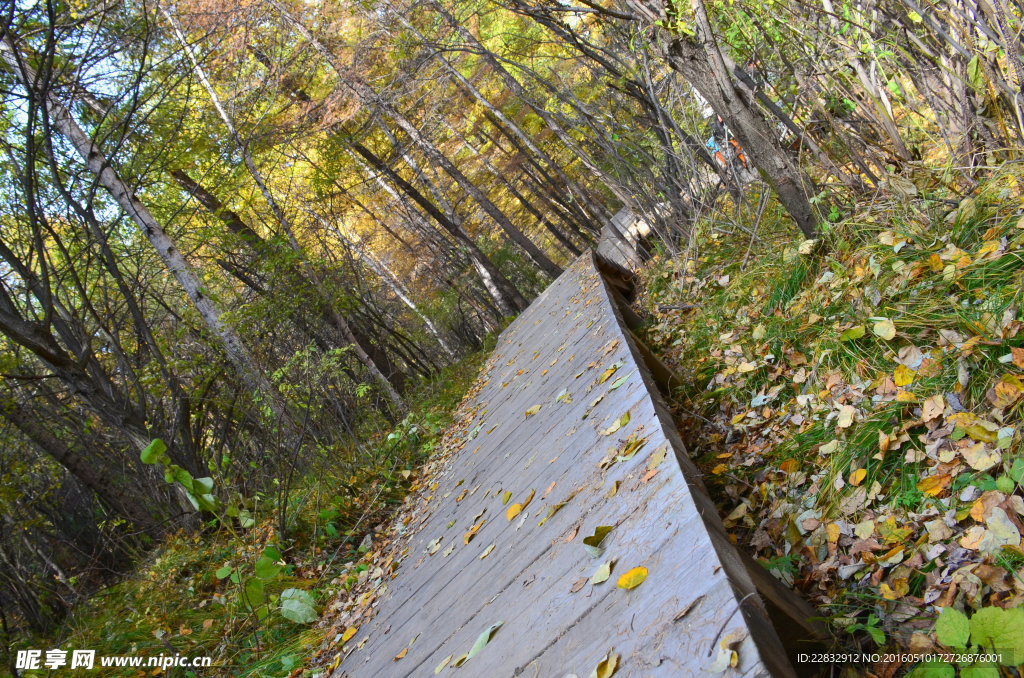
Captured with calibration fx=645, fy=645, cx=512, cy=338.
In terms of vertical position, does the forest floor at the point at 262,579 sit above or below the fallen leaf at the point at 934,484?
above

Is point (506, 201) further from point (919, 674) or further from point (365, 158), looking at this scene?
point (919, 674)

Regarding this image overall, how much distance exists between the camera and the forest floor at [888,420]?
67.7 inches

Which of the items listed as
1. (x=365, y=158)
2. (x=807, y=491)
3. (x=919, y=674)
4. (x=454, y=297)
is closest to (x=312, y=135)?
(x=365, y=158)

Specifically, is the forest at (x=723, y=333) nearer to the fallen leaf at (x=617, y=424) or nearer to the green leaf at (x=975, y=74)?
the green leaf at (x=975, y=74)

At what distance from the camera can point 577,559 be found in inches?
76.0

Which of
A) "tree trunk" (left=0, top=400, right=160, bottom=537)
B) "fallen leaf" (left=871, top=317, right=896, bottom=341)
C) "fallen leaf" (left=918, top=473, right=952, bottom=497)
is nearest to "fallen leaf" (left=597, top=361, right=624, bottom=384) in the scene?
"fallen leaf" (left=871, top=317, right=896, bottom=341)

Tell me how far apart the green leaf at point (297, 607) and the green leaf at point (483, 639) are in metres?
2.66

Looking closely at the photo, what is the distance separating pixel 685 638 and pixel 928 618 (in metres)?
0.78

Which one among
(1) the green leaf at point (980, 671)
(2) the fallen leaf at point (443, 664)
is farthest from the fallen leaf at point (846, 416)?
(2) the fallen leaf at point (443, 664)

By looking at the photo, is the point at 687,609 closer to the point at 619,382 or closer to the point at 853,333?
the point at 619,382

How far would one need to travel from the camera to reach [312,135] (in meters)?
13.7

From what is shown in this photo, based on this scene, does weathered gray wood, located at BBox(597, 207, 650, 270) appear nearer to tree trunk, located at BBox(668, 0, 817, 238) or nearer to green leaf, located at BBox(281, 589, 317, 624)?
tree trunk, located at BBox(668, 0, 817, 238)

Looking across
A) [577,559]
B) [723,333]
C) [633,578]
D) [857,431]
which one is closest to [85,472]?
[723,333]

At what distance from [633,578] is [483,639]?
2.30ft
